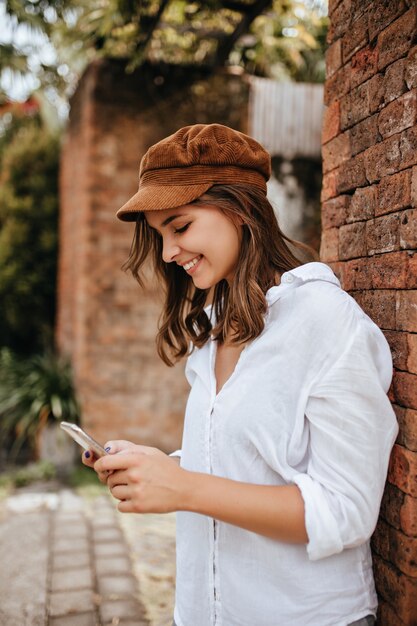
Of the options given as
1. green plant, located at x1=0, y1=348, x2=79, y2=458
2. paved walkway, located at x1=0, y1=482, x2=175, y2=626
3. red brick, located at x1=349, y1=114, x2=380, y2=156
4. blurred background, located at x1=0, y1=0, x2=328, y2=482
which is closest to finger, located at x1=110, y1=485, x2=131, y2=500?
red brick, located at x1=349, y1=114, x2=380, y2=156

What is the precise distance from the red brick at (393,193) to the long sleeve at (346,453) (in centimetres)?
43

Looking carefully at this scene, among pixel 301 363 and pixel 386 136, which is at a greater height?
pixel 386 136

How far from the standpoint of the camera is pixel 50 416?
5.98 m

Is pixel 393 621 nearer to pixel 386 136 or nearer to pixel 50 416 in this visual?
pixel 386 136

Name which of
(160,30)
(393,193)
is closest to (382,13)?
(393,193)

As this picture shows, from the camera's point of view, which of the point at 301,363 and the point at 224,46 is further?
the point at 224,46

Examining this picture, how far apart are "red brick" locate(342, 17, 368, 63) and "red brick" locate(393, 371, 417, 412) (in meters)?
0.93

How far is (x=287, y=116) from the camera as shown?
22.7ft

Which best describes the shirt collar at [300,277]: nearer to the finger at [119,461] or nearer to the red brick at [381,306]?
the red brick at [381,306]

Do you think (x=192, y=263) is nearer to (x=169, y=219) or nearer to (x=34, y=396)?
(x=169, y=219)

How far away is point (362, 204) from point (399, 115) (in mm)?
279

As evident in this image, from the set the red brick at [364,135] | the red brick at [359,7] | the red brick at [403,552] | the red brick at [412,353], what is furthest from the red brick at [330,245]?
the red brick at [403,552]

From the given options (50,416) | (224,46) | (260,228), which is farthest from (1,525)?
(224,46)

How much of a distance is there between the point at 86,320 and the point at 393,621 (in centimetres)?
451
